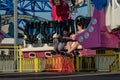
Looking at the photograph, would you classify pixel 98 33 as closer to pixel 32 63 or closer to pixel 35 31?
pixel 32 63

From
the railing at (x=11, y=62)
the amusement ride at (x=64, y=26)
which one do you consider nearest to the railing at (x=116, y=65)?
the amusement ride at (x=64, y=26)

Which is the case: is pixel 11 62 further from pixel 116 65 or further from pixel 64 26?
pixel 116 65

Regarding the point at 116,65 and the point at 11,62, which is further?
the point at 11,62

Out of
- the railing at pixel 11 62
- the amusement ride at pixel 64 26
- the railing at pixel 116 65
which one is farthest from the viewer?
the railing at pixel 11 62

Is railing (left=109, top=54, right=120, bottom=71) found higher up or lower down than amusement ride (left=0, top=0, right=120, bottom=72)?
lower down

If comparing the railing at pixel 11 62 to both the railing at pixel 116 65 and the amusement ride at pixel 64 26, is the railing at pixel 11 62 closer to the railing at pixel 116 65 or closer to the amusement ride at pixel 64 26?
the amusement ride at pixel 64 26

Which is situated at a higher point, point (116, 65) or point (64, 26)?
point (64, 26)

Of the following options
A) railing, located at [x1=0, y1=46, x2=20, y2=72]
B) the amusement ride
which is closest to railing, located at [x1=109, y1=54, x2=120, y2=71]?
the amusement ride

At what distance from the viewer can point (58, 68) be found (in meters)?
24.9

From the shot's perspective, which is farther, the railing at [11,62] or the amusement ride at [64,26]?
the railing at [11,62]

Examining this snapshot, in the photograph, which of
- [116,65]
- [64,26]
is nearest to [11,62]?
[64,26]

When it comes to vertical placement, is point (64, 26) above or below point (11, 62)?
above

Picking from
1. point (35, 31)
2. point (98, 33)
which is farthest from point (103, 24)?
point (35, 31)

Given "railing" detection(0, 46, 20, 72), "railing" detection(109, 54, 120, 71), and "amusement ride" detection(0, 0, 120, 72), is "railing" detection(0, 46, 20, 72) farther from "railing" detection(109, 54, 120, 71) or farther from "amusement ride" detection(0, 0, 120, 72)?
"railing" detection(109, 54, 120, 71)
